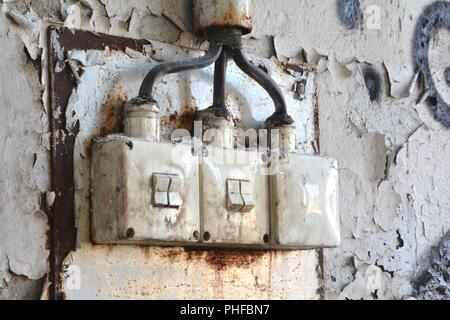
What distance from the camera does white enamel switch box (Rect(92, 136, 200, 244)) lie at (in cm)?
100

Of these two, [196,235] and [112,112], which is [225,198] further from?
[112,112]

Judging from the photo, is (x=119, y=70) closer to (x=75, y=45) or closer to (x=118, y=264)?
(x=75, y=45)

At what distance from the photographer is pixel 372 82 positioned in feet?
4.49

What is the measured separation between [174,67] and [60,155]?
18 cm

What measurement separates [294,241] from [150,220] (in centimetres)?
22

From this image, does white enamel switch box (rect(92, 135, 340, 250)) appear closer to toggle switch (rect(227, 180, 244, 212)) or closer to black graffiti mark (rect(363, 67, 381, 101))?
toggle switch (rect(227, 180, 244, 212))

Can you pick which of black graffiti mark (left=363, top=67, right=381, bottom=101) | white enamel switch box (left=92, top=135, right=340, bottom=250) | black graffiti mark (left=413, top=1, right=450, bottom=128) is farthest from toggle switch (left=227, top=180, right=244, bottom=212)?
black graffiti mark (left=413, top=1, right=450, bottom=128)

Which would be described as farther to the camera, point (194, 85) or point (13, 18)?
point (194, 85)

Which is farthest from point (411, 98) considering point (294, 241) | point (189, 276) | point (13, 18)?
point (13, 18)

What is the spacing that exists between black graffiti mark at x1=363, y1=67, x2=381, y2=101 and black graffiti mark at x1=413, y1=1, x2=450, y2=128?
0.31 feet

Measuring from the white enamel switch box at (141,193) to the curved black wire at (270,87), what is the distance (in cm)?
17

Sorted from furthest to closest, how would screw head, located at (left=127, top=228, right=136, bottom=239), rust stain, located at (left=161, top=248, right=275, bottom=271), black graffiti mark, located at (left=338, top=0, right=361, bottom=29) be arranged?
1. black graffiti mark, located at (left=338, top=0, right=361, bottom=29)
2. rust stain, located at (left=161, top=248, right=275, bottom=271)
3. screw head, located at (left=127, top=228, right=136, bottom=239)

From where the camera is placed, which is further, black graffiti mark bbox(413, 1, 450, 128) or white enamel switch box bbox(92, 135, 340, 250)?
black graffiti mark bbox(413, 1, 450, 128)

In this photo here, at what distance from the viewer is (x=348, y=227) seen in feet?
4.29
